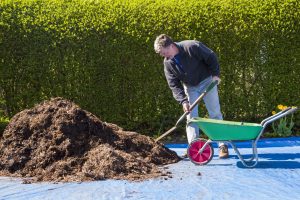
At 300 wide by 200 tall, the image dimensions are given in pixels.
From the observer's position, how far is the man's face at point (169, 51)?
19.9 ft

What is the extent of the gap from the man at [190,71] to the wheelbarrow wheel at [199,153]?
31 cm

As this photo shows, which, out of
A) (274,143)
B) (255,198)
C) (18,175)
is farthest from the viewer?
(274,143)

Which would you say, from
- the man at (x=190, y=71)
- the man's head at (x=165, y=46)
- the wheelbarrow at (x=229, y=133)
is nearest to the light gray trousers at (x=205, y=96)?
the man at (x=190, y=71)

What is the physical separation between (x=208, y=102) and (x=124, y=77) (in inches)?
88.0

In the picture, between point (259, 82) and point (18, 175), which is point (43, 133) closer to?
point (18, 175)

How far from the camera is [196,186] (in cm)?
488

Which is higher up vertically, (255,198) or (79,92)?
(79,92)

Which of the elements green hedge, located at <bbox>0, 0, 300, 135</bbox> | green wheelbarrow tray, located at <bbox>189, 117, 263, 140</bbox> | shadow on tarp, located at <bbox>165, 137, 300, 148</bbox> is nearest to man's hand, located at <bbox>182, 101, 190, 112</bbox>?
green wheelbarrow tray, located at <bbox>189, 117, 263, 140</bbox>

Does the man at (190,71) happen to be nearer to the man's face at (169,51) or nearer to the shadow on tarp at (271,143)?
the man's face at (169,51)

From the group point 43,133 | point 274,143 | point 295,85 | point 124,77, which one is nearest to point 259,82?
point 295,85

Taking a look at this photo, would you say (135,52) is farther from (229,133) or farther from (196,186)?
(196,186)

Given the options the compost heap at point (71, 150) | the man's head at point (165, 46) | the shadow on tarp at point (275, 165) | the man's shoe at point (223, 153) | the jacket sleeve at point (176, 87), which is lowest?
the shadow on tarp at point (275, 165)

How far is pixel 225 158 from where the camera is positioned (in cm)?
629

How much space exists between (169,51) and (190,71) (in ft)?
1.27
